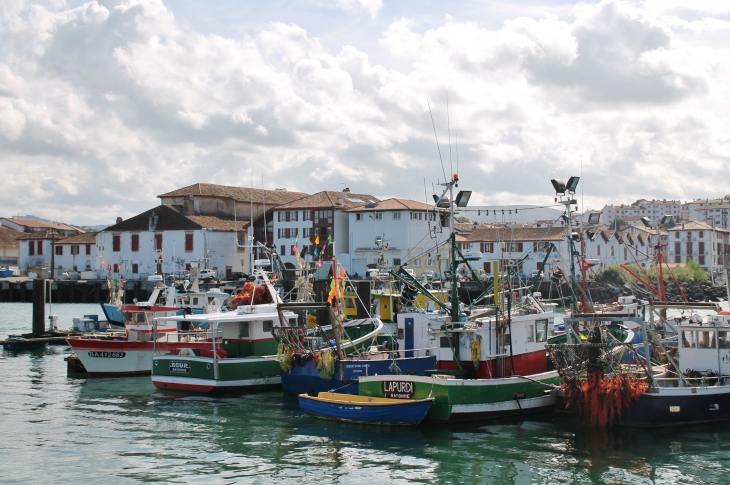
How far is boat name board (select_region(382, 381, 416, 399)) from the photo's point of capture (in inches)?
784

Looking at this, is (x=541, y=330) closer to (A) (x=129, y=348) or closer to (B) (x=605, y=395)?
(B) (x=605, y=395)

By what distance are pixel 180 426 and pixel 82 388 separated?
7774 mm

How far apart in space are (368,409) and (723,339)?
8.94m

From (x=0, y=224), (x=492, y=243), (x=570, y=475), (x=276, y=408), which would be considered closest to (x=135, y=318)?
(x=276, y=408)

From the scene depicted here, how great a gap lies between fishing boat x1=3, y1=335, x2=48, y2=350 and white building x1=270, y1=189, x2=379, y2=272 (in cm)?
3898

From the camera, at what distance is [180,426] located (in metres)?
20.5

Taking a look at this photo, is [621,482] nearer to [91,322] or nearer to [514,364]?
[514,364]

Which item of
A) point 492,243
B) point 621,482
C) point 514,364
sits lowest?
point 621,482

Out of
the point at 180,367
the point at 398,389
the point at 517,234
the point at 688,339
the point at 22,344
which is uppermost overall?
the point at 517,234

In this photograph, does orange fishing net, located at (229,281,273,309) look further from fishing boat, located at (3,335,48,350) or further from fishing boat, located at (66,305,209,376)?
fishing boat, located at (3,335,48,350)

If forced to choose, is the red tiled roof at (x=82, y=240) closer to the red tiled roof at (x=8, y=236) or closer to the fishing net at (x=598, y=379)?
the red tiled roof at (x=8, y=236)

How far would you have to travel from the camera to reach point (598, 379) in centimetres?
1980

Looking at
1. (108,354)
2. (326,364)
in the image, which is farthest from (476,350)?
(108,354)

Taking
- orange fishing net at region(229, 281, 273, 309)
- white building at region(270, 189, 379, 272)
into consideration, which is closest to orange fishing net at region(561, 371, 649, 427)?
orange fishing net at region(229, 281, 273, 309)
